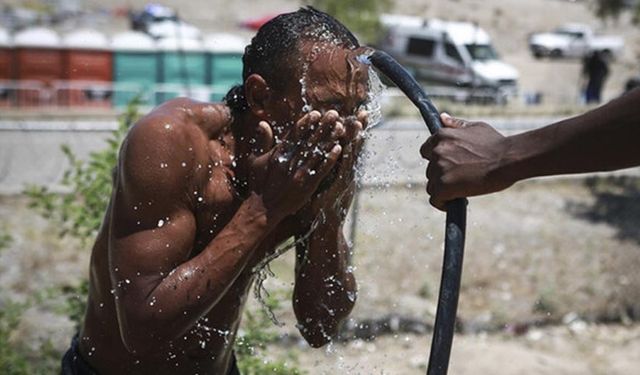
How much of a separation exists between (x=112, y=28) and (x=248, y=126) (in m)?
23.4

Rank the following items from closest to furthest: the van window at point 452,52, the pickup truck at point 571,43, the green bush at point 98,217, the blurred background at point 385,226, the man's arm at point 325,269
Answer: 1. the man's arm at point 325,269
2. the green bush at point 98,217
3. the blurred background at point 385,226
4. the van window at point 452,52
5. the pickup truck at point 571,43

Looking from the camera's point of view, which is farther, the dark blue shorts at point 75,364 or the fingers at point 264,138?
the dark blue shorts at point 75,364

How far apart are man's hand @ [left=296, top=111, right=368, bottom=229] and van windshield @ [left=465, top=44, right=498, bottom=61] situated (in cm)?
1550

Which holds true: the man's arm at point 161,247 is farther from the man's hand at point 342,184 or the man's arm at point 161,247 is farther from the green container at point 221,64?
the green container at point 221,64

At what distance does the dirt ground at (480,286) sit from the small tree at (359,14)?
10.0 meters

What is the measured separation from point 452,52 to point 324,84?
14829mm

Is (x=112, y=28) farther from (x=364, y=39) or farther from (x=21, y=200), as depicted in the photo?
(x=21, y=200)

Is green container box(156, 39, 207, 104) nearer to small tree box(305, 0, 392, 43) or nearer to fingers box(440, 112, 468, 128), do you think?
small tree box(305, 0, 392, 43)

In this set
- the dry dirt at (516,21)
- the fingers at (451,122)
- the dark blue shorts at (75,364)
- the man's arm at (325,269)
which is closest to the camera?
the fingers at (451,122)

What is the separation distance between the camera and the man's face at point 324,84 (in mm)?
2443

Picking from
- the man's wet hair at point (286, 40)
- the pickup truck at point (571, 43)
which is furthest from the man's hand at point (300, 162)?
the pickup truck at point (571, 43)

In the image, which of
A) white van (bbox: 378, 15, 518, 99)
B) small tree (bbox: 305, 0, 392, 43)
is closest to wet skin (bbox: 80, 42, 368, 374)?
white van (bbox: 378, 15, 518, 99)

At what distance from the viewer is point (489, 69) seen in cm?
1934

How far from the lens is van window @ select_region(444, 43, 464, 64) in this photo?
16.7m
